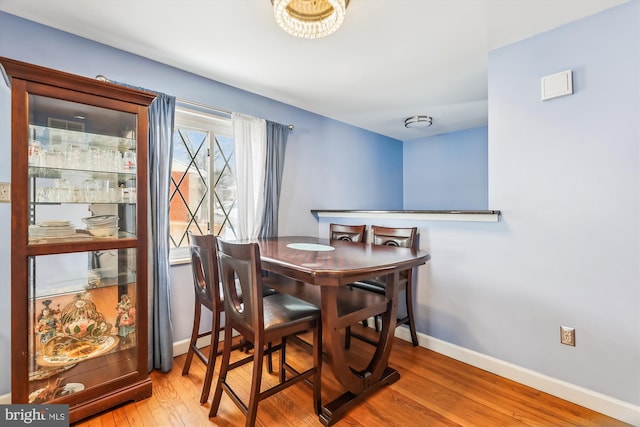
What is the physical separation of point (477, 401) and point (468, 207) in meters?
2.88

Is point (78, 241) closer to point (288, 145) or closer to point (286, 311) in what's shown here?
point (286, 311)

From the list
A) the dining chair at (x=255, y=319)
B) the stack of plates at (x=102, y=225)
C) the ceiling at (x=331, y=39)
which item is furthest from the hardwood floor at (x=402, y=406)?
the ceiling at (x=331, y=39)

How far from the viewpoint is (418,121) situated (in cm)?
351

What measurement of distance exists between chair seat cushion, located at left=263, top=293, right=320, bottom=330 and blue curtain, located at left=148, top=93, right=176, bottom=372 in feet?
2.89

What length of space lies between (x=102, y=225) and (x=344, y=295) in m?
1.56

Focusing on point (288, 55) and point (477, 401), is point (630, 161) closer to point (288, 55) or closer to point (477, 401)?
point (477, 401)

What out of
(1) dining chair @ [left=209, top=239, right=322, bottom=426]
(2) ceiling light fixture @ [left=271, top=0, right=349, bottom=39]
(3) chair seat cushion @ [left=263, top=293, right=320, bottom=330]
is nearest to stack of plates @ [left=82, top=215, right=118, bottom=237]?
(1) dining chair @ [left=209, top=239, right=322, bottom=426]

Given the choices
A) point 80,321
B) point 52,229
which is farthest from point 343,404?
point 52,229

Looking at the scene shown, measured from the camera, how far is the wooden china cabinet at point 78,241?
4.51 feet

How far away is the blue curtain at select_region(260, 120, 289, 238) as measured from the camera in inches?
108

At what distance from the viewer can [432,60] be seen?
218 centimetres

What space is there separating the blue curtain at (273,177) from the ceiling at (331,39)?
39 centimetres

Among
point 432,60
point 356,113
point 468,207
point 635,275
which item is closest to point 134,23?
point 432,60

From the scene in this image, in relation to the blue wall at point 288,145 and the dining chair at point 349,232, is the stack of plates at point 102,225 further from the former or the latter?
the dining chair at point 349,232
